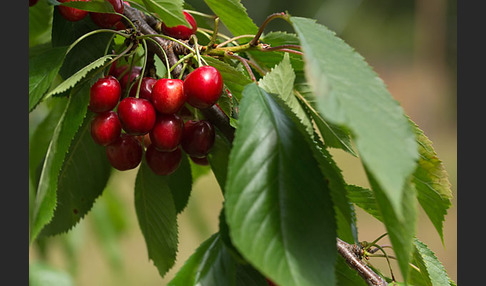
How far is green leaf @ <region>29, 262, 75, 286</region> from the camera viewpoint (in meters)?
0.73

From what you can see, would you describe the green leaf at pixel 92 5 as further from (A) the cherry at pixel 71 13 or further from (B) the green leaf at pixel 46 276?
(B) the green leaf at pixel 46 276

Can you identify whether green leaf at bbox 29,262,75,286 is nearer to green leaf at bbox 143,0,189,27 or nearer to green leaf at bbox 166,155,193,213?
green leaf at bbox 166,155,193,213

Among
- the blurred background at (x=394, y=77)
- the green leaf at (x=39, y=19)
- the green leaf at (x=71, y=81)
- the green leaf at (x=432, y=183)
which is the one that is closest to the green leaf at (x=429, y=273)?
the green leaf at (x=432, y=183)

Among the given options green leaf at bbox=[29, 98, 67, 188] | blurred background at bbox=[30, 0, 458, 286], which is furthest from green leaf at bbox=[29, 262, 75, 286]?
blurred background at bbox=[30, 0, 458, 286]

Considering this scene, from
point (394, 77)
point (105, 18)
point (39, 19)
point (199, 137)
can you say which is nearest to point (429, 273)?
point (199, 137)

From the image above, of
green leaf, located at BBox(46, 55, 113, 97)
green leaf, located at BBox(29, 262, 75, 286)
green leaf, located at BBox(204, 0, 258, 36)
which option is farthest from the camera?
green leaf, located at BBox(29, 262, 75, 286)

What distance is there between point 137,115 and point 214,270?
11 cm

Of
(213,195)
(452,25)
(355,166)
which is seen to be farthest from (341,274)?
(452,25)

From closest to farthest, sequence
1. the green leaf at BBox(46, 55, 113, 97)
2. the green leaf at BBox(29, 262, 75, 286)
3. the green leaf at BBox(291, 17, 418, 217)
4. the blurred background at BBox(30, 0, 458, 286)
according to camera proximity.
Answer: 1. the green leaf at BBox(291, 17, 418, 217)
2. the green leaf at BBox(46, 55, 113, 97)
3. the green leaf at BBox(29, 262, 75, 286)
4. the blurred background at BBox(30, 0, 458, 286)

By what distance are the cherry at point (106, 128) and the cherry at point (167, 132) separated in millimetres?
28

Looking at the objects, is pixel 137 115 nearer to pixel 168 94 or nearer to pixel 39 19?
pixel 168 94

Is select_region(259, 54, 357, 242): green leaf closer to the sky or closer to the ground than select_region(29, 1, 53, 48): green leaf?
closer to the sky

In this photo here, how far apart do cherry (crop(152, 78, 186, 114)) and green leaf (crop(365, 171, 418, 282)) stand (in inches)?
5.5

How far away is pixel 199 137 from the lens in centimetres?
37
